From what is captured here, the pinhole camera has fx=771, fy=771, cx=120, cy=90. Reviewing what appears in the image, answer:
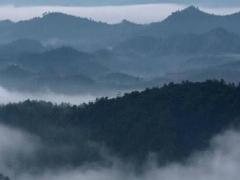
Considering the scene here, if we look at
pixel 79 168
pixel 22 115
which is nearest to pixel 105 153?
pixel 79 168

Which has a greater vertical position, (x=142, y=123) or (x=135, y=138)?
(x=142, y=123)

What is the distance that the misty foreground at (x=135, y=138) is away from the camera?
69.0 metres

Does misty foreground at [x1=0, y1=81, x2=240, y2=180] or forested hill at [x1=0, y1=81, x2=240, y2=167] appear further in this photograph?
forested hill at [x1=0, y1=81, x2=240, y2=167]

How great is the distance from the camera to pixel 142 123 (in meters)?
74.3

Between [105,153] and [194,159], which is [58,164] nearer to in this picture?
[105,153]

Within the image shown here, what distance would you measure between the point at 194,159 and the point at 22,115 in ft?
76.1

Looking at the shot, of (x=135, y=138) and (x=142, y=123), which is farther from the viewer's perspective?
(x=142, y=123)

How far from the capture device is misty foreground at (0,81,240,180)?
226 feet

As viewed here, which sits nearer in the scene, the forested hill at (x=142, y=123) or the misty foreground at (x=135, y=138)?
the misty foreground at (x=135, y=138)

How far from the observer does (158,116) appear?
74.4 metres

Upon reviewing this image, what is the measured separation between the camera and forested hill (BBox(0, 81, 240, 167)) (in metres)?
71.5

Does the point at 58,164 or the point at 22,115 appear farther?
the point at 22,115

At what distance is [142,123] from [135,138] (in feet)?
5.68

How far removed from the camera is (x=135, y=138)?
241 ft
